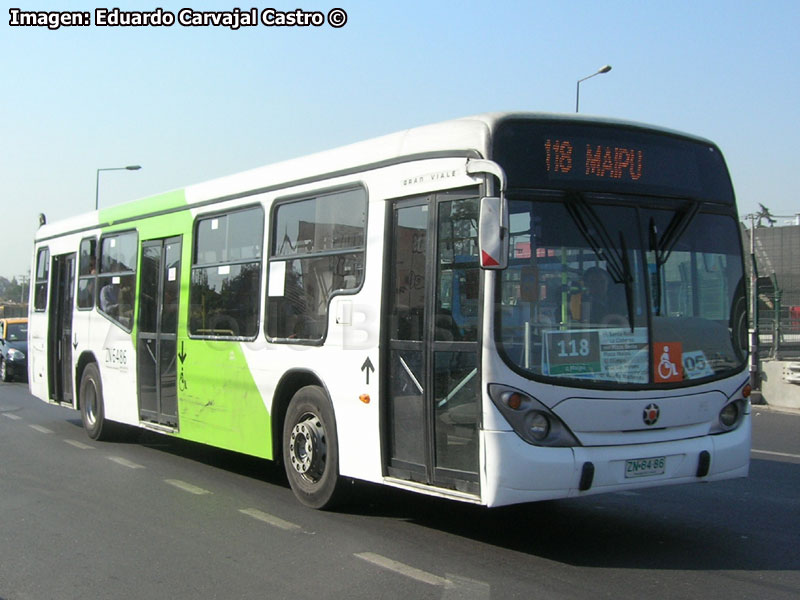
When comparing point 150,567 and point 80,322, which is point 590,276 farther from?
point 80,322

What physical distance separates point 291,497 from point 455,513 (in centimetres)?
166

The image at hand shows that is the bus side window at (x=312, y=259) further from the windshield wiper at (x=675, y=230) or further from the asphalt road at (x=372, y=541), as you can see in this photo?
the windshield wiper at (x=675, y=230)

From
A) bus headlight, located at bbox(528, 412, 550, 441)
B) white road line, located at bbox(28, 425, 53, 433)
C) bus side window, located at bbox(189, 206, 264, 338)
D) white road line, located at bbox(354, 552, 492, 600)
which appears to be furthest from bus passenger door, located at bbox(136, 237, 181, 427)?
bus headlight, located at bbox(528, 412, 550, 441)

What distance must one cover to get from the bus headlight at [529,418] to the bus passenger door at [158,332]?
556cm

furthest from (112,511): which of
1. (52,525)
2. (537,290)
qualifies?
(537,290)

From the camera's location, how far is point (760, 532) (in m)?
7.32

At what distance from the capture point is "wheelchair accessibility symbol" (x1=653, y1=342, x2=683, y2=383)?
675 cm

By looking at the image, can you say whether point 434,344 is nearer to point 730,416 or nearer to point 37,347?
point 730,416

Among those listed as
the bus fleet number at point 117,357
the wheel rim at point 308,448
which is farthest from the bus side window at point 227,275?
the bus fleet number at point 117,357

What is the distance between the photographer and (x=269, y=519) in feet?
25.8

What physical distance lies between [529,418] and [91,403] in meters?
8.94

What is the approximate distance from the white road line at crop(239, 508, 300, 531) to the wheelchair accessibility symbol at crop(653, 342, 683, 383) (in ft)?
10.2

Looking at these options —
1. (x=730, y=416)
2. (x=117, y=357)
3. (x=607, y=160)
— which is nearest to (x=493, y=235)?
(x=607, y=160)

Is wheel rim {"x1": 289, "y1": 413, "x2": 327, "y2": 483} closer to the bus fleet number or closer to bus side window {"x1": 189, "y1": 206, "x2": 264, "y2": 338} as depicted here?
bus side window {"x1": 189, "y1": 206, "x2": 264, "y2": 338}
